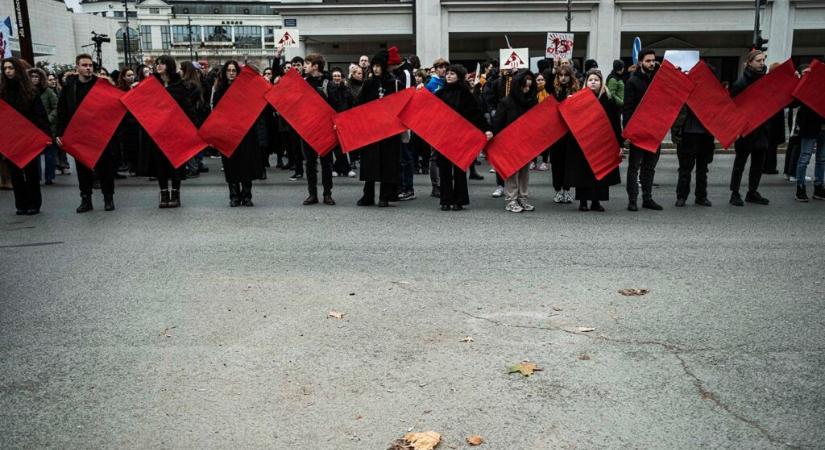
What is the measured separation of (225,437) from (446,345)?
1727mm

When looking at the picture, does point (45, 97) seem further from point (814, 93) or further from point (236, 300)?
point (814, 93)

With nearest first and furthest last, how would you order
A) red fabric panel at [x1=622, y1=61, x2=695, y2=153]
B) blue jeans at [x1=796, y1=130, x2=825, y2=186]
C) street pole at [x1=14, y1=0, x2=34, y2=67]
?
red fabric panel at [x1=622, y1=61, x2=695, y2=153] → blue jeans at [x1=796, y1=130, x2=825, y2=186] → street pole at [x1=14, y1=0, x2=34, y2=67]

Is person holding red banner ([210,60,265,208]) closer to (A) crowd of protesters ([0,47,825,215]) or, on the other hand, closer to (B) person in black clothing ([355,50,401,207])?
(A) crowd of protesters ([0,47,825,215])

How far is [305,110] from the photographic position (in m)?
11.2

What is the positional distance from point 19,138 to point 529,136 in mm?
7013

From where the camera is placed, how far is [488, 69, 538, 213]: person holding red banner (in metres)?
10.4

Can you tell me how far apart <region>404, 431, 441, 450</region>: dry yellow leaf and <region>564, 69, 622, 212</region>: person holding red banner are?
7052 mm

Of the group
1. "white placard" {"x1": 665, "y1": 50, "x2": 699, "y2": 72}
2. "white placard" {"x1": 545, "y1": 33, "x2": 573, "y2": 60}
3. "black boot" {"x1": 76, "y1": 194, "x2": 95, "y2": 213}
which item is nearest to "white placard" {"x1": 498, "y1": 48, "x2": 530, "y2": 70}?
"white placard" {"x1": 545, "y1": 33, "x2": 573, "y2": 60}

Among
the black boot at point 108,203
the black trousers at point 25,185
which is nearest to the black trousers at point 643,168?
the black boot at point 108,203

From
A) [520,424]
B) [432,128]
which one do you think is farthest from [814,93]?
[520,424]

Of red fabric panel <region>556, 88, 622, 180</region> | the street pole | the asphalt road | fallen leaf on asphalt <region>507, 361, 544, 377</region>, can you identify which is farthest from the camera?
the street pole

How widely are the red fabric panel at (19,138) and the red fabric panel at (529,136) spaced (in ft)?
20.7

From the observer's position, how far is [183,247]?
8.20 meters

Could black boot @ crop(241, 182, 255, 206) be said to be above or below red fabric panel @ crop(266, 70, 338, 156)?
below
